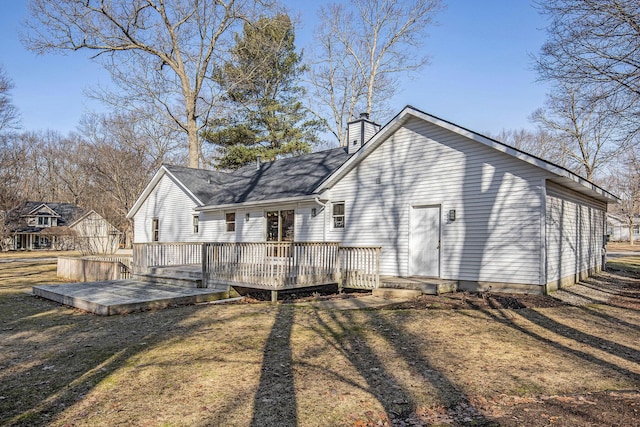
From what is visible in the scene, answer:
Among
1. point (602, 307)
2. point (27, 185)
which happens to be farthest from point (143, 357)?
point (27, 185)

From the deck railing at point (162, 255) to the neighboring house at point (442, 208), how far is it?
9.43ft

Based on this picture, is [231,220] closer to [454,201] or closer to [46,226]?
[454,201]

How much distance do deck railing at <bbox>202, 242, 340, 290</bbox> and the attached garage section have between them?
19.1 ft

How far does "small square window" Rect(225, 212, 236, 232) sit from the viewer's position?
19.0 m

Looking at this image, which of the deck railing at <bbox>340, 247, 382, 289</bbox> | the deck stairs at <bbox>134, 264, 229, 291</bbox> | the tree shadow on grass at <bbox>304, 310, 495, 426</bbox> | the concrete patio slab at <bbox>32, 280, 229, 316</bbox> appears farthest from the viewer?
the deck stairs at <bbox>134, 264, 229, 291</bbox>

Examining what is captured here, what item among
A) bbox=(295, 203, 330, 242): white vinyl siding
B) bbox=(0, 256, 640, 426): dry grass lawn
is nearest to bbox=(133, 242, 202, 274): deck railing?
bbox=(295, 203, 330, 242): white vinyl siding

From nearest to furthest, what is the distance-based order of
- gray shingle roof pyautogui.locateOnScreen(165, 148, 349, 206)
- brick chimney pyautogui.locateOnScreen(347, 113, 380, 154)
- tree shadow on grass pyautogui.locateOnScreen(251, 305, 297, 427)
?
1. tree shadow on grass pyautogui.locateOnScreen(251, 305, 297, 427)
2. gray shingle roof pyautogui.locateOnScreen(165, 148, 349, 206)
3. brick chimney pyautogui.locateOnScreen(347, 113, 380, 154)

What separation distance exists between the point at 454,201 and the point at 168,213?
51.9 ft

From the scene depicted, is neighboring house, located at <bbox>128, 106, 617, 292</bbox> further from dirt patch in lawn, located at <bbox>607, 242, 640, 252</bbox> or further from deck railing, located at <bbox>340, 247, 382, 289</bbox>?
dirt patch in lawn, located at <bbox>607, 242, 640, 252</bbox>

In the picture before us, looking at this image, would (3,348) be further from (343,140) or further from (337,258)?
(343,140)

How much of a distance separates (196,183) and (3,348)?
50.1 feet

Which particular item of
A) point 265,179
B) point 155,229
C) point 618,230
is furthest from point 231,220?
point 618,230

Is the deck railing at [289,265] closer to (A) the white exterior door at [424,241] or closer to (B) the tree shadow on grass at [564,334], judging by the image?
(A) the white exterior door at [424,241]

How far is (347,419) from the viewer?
4066 millimetres
